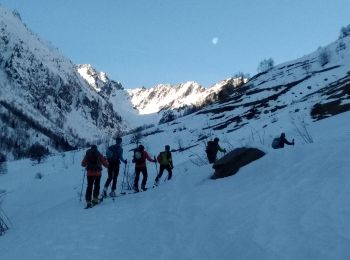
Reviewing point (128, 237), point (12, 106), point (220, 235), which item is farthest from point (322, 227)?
point (12, 106)

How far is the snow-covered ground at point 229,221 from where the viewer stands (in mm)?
5582

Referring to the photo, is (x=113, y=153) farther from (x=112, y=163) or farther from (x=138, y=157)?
(x=138, y=157)

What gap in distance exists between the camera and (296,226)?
5.80 meters

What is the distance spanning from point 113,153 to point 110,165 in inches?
16.0

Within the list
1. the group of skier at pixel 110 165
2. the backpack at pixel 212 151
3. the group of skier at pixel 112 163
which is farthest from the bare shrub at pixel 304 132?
the group of skier at pixel 110 165

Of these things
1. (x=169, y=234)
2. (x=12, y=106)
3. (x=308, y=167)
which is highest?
(x=12, y=106)

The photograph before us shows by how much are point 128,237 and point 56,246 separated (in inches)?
48.1

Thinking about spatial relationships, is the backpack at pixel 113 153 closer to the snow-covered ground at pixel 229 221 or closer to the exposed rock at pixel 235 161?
the snow-covered ground at pixel 229 221

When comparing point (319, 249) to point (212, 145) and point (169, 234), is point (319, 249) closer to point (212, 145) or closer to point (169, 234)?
point (169, 234)

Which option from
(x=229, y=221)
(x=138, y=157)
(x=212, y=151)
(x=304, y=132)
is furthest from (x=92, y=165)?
(x=304, y=132)

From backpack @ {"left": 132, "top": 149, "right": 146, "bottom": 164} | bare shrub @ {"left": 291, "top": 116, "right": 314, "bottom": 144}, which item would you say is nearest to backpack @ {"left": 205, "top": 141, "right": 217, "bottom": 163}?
bare shrub @ {"left": 291, "top": 116, "right": 314, "bottom": 144}

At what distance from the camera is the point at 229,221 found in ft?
23.4

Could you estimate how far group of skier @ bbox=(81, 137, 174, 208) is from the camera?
522 inches

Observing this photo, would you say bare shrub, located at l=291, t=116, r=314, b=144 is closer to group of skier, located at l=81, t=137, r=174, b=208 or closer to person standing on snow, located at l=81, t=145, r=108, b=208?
group of skier, located at l=81, t=137, r=174, b=208
